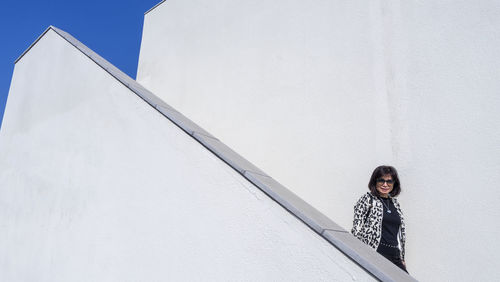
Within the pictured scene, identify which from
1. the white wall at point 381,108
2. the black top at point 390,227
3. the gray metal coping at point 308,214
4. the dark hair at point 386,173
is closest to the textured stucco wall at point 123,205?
the gray metal coping at point 308,214

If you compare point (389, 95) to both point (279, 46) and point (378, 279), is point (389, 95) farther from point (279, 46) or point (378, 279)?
point (378, 279)

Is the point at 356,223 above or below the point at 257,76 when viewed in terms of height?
below

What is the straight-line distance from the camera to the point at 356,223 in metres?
2.54

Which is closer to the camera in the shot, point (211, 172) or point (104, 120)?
point (211, 172)

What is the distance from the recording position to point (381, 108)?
3070 mm

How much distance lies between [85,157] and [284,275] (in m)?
1.87

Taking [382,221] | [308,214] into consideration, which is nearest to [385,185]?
[382,221]

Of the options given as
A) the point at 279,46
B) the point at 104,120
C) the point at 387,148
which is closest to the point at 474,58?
the point at 387,148

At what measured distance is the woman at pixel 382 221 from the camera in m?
2.44

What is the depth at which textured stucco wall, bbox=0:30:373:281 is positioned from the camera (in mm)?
1454

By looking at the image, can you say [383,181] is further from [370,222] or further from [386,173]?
[370,222]

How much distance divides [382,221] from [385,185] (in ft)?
1.02

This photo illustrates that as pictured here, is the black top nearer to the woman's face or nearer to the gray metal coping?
the woman's face

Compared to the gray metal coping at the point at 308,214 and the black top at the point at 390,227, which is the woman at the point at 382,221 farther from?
the gray metal coping at the point at 308,214
